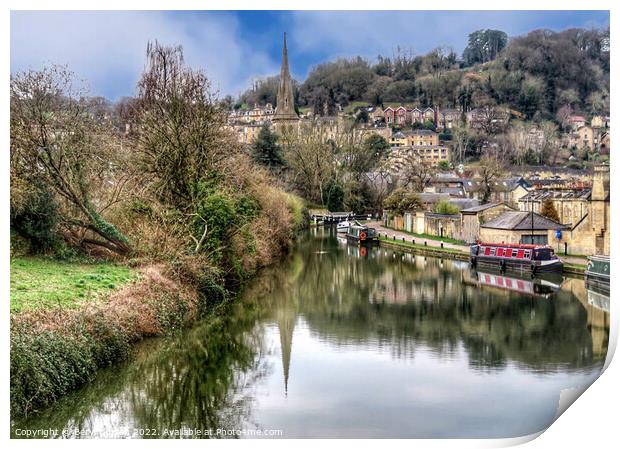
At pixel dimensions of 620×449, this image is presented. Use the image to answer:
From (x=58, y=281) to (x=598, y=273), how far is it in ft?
26.4

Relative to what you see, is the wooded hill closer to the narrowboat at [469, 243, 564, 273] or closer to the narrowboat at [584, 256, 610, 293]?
the narrowboat at [469, 243, 564, 273]

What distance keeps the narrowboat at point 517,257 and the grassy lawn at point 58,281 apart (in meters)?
7.83

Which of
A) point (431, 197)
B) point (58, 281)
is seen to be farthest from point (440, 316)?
point (431, 197)

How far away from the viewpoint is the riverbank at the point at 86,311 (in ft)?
17.7

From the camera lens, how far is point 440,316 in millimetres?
9594

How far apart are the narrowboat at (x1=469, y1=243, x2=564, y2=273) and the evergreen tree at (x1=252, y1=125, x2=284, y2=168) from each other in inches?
535

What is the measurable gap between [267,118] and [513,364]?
3097 cm

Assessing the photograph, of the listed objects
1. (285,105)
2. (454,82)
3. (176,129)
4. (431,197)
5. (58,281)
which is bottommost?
(58,281)

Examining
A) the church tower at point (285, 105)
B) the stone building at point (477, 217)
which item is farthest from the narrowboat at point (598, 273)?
the church tower at point (285, 105)

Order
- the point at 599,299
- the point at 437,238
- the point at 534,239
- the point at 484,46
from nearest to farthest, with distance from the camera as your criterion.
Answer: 1. the point at 599,299
2. the point at 534,239
3. the point at 437,238
4. the point at 484,46

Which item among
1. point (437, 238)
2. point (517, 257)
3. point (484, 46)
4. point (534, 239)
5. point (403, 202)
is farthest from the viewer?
point (484, 46)

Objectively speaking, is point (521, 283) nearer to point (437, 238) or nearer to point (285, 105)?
point (437, 238)

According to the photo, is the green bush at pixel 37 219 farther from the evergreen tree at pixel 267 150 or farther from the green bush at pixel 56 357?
the evergreen tree at pixel 267 150
